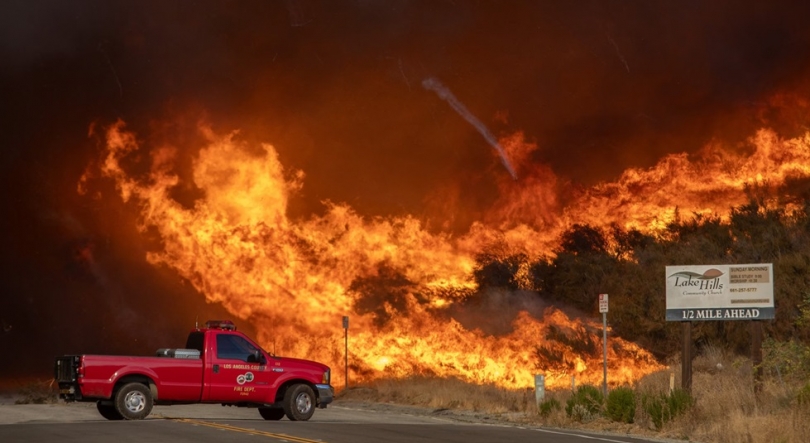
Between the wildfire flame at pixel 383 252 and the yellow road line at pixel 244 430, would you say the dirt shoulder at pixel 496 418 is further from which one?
the yellow road line at pixel 244 430

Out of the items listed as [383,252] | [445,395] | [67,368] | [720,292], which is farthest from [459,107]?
[67,368]

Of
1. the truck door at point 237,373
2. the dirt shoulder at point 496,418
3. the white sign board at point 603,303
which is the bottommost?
the dirt shoulder at point 496,418

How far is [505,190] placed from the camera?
50.8 meters

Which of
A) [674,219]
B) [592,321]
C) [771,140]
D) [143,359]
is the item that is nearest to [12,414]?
[143,359]

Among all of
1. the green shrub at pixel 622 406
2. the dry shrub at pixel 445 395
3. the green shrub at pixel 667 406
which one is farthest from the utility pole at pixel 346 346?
the green shrub at pixel 667 406

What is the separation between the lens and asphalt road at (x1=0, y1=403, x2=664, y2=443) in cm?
2002

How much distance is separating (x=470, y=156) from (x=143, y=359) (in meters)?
30.8

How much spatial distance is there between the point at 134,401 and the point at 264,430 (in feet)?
14.0

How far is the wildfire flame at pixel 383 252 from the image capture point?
41844mm

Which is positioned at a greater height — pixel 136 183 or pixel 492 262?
pixel 136 183

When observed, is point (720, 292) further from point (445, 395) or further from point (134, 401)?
point (134, 401)

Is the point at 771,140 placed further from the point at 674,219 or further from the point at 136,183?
the point at 136,183

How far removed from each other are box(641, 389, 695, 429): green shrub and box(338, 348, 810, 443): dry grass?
164mm

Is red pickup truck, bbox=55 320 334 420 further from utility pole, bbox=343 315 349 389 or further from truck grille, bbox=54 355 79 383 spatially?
utility pole, bbox=343 315 349 389
